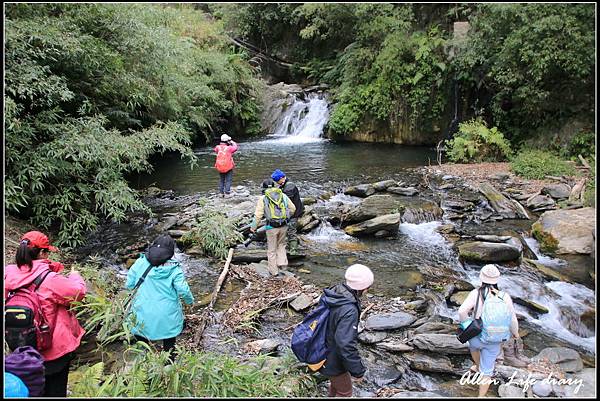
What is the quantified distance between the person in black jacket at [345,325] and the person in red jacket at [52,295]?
2.24 m

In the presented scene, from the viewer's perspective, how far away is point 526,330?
607 centimetres

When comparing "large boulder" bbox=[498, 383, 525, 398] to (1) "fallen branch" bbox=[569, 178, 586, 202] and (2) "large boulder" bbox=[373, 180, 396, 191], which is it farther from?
(2) "large boulder" bbox=[373, 180, 396, 191]

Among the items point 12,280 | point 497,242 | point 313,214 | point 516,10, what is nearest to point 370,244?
point 313,214

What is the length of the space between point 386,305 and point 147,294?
3717mm

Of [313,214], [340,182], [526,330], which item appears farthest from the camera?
[340,182]

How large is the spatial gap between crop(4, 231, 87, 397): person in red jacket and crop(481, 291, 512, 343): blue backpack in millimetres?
3871

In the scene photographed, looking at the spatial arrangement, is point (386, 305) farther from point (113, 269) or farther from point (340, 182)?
point (340, 182)

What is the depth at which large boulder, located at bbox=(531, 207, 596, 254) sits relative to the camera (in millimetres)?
8484

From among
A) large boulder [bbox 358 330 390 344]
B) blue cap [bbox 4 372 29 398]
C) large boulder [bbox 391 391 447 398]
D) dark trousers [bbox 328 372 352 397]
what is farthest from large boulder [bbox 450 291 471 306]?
blue cap [bbox 4 372 29 398]

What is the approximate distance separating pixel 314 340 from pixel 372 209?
6.80m

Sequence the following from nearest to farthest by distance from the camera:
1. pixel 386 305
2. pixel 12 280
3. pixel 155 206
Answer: pixel 12 280
pixel 386 305
pixel 155 206

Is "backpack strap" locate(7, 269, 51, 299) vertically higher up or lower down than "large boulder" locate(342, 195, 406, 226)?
higher up

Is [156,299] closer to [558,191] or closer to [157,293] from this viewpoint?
[157,293]

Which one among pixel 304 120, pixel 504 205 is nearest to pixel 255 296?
pixel 504 205
